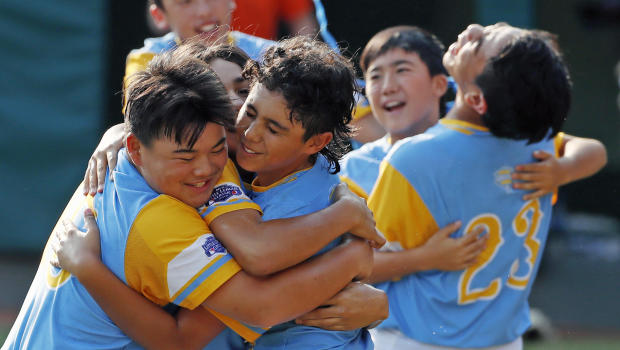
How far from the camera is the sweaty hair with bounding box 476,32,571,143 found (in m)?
2.87

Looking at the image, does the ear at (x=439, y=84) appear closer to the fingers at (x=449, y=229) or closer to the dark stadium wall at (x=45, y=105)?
the fingers at (x=449, y=229)

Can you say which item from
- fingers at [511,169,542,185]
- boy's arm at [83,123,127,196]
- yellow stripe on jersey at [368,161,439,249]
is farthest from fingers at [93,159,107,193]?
fingers at [511,169,542,185]

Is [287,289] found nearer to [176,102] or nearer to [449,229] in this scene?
[176,102]

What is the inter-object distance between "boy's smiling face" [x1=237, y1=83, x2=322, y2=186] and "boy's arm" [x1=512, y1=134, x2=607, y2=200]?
3.12 feet

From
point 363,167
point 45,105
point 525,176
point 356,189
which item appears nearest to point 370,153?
point 363,167

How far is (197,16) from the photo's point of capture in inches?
137

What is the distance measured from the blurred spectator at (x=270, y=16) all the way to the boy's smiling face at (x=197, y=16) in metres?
1.04

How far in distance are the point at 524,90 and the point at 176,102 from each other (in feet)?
4.33

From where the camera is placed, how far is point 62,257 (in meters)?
2.28

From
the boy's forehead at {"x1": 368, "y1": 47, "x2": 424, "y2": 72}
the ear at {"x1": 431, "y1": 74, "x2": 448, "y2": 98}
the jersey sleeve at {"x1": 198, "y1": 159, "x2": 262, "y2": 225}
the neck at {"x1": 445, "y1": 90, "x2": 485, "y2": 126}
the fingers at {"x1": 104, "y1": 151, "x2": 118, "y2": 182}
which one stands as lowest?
the ear at {"x1": 431, "y1": 74, "x2": 448, "y2": 98}

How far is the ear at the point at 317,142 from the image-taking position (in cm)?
249

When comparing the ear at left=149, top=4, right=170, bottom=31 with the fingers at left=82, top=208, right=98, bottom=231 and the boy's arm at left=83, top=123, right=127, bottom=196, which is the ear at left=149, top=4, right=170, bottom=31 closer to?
the boy's arm at left=83, top=123, right=127, bottom=196

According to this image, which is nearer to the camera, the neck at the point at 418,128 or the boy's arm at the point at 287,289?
the boy's arm at the point at 287,289

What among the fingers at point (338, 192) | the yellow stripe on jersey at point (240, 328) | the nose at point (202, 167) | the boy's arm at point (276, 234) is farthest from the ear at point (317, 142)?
the yellow stripe on jersey at point (240, 328)
